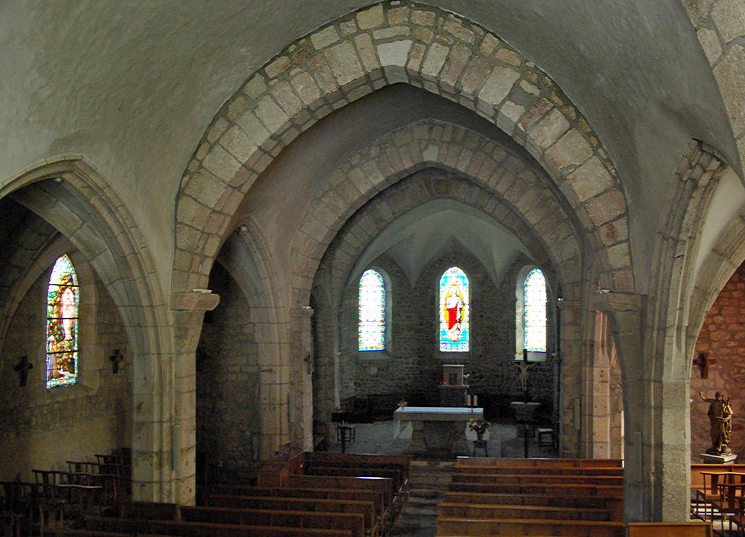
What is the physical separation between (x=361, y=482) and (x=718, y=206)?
16.6 ft

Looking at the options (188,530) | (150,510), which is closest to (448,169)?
(150,510)

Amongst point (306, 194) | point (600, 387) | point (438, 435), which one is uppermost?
point (306, 194)

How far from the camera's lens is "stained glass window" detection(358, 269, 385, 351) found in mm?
19672

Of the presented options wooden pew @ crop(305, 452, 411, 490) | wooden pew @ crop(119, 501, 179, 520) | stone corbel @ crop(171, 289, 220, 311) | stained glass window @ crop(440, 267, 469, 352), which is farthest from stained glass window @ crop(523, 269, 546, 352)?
wooden pew @ crop(119, 501, 179, 520)

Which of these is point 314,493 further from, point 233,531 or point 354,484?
point 233,531

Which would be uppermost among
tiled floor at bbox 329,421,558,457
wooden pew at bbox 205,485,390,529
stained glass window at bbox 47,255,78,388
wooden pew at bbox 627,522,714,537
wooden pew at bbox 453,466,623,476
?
stained glass window at bbox 47,255,78,388

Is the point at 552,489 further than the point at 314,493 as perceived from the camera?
No

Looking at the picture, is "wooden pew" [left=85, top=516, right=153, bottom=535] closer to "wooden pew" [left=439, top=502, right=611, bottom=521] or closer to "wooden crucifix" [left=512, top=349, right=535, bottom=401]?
"wooden pew" [left=439, top=502, right=611, bottom=521]

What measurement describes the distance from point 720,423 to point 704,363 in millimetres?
1107

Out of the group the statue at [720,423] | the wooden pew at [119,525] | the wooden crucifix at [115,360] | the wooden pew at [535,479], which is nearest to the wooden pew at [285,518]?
the wooden pew at [119,525]

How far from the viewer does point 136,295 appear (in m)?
7.74

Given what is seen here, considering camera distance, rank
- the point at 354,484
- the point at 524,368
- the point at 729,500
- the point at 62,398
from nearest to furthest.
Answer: the point at 729,500
the point at 354,484
the point at 62,398
the point at 524,368

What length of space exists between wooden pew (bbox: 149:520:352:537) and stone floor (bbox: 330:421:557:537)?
3.13 meters

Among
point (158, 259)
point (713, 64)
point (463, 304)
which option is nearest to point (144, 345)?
point (158, 259)
